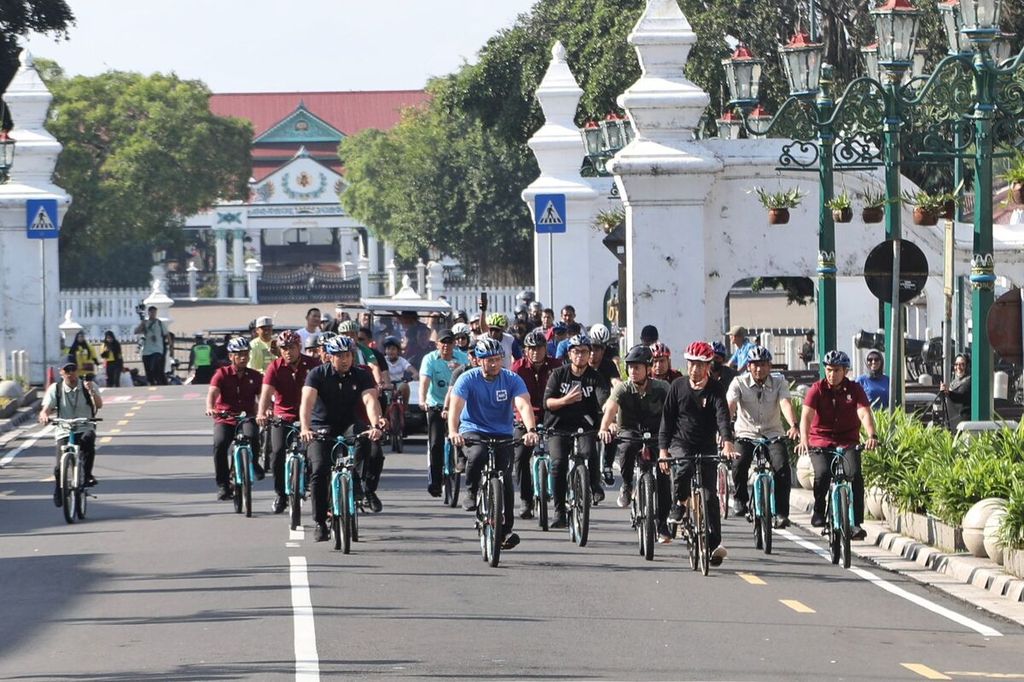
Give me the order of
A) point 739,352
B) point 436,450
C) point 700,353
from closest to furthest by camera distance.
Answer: point 700,353 < point 436,450 < point 739,352

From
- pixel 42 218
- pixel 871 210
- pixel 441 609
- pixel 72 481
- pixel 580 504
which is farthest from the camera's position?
pixel 42 218

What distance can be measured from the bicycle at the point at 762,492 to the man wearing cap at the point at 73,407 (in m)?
6.55

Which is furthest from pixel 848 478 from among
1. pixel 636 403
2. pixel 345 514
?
pixel 345 514

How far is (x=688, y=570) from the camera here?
1658 centimetres

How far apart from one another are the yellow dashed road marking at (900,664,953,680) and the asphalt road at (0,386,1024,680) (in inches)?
0.9

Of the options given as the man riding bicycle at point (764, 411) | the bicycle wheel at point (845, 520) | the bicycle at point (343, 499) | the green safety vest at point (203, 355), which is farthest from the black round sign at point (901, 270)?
the green safety vest at point (203, 355)

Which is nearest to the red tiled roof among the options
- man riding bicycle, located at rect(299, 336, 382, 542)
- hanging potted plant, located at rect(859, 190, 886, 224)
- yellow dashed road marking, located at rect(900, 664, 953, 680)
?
hanging potted plant, located at rect(859, 190, 886, 224)

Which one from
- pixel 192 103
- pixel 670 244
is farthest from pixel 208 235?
pixel 670 244

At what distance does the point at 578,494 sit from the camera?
1814cm

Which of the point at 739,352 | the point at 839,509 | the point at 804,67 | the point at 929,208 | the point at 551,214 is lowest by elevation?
the point at 839,509

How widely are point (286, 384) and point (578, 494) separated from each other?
2.99 meters

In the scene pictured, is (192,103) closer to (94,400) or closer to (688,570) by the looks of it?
(94,400)

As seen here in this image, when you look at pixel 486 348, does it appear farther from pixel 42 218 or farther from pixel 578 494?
pixel 42 218

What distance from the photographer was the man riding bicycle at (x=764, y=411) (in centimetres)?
1797
